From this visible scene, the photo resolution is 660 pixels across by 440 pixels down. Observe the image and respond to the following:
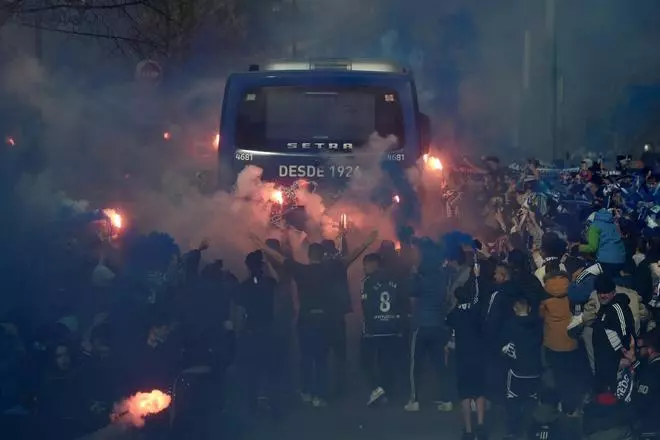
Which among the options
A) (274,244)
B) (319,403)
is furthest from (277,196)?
(319,403)

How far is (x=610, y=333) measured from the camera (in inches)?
308

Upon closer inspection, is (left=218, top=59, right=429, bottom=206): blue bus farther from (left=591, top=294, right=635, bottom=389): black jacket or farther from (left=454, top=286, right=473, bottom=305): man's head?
(left=591, top=294, right=635, bottom=389): black jacket

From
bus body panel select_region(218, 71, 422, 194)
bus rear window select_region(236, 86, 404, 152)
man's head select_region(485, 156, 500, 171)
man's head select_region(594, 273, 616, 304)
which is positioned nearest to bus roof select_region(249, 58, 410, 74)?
bus body panel select_region(218, 71, 422, 194)

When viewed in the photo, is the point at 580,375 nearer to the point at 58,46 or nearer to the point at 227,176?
the point at 227,176

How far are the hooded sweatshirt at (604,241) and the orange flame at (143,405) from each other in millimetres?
4194

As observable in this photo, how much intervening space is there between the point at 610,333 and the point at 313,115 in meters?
5.69

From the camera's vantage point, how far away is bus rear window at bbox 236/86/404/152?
41.9 ft

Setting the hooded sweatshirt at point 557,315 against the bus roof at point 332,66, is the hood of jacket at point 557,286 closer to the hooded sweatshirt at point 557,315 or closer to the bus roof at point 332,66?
the hooded sweatshirt at point 557,315

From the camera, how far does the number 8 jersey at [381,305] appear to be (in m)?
9.04

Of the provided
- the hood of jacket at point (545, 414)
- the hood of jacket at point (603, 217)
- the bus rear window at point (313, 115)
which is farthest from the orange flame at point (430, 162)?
the hood of jacket at point (545, 414)

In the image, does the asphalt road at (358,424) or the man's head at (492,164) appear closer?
the asphalt road at (358,424)

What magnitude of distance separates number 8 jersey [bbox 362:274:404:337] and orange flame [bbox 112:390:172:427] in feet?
5.64

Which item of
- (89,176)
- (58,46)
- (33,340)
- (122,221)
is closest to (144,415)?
(33,340)

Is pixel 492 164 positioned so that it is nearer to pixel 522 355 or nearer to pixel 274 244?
pixel 274 244
